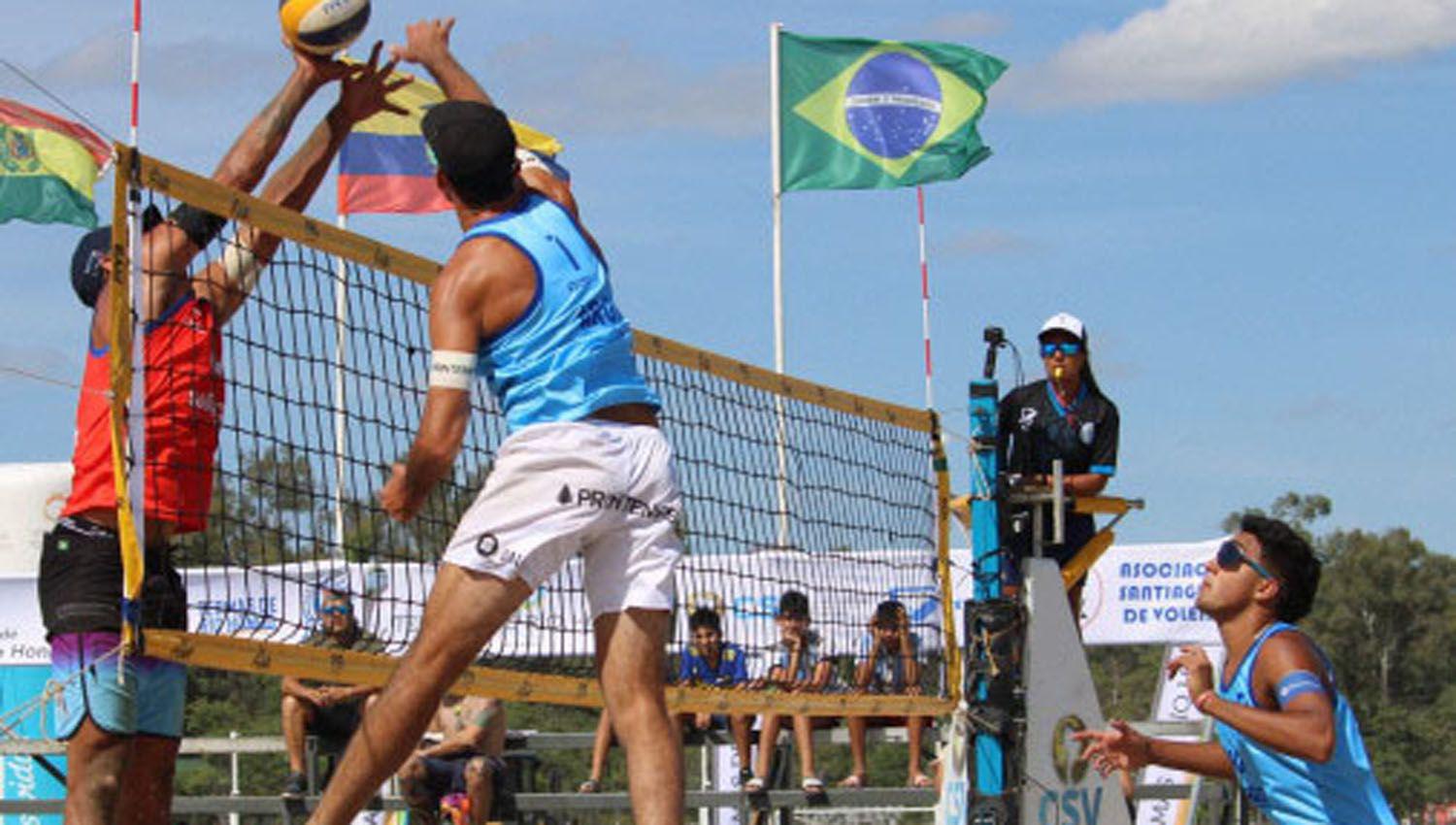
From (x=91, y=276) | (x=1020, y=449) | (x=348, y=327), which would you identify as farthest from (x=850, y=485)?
(x=91, y=276)

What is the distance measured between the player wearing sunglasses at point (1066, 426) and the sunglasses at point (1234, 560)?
3927mm

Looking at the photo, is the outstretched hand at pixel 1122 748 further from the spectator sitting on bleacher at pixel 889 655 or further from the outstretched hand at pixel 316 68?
the spectator sitting on bleacher at pixel 889 655

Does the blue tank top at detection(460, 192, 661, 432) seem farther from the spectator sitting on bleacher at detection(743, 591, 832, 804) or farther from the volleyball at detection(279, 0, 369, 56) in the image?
the spectator sitting on bleacher at detection(743, 591, 832, 804)

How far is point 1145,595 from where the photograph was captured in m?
17.7

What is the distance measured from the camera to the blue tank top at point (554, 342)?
6535 mm

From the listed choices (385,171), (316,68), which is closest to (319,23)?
(316,68)

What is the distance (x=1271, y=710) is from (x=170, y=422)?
10.6 ft

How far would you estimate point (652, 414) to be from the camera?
680 cm

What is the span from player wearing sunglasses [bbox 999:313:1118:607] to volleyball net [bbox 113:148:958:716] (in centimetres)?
43

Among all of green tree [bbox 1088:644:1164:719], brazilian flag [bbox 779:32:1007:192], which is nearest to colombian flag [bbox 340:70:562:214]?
brazilian flag [bbox 779:32:1007:192]

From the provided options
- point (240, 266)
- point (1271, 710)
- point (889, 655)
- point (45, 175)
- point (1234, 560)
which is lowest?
point (1271, 710)

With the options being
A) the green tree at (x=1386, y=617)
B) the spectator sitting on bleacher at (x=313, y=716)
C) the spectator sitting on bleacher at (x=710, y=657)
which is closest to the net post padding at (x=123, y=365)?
the spectator sitting on bleacher at (x=710, y=657)

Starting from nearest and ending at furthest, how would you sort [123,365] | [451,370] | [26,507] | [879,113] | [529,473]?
1. [451,370]
2. [529,473]
3. [123,365]
4. [26,507]
5. [879,113]

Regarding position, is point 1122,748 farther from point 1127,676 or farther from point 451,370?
point 1127,676
